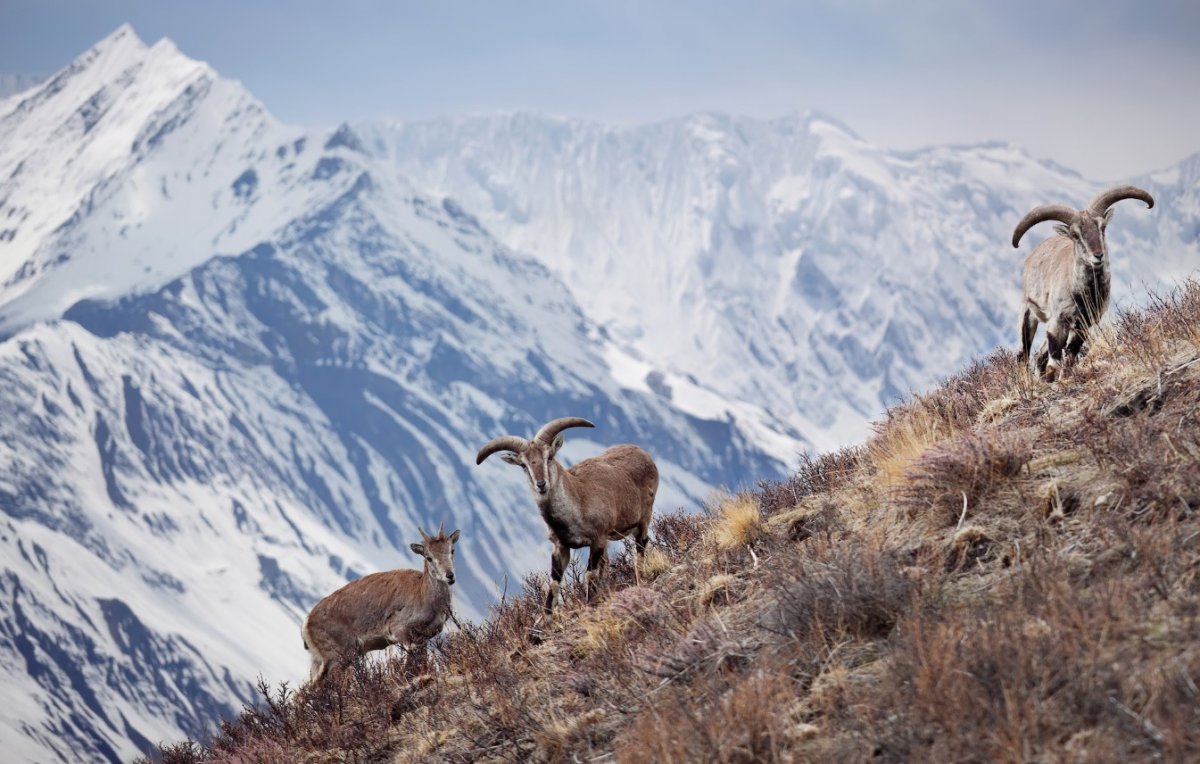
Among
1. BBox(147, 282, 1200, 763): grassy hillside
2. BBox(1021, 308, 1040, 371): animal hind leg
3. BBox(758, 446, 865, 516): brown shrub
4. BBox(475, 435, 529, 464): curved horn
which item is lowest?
BBox(147, 282, 1200, 763): grassy hillside

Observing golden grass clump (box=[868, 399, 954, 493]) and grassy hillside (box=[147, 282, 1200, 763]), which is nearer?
grassy hillside (box=[147, 282, 1200, 763])

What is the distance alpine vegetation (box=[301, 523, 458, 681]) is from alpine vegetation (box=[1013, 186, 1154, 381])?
7.91 meters

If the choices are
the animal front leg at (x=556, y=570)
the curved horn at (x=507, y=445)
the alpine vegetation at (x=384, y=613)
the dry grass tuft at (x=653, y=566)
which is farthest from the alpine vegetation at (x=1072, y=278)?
the alpine vegetation at (x=384, y=613)

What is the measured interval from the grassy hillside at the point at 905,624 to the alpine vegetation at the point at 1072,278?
0.44 metres

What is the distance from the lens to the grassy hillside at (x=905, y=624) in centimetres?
668

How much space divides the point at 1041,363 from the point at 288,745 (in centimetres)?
896

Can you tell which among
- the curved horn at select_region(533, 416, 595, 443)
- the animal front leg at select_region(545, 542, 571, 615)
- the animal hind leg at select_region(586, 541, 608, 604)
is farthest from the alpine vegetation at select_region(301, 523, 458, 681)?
the animal hind leg at select_region(586, 541, 608, 604)

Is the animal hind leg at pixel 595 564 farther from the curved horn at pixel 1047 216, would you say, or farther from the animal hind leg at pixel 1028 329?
the curved horn at pixel 1047 216

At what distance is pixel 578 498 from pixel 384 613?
4057mm

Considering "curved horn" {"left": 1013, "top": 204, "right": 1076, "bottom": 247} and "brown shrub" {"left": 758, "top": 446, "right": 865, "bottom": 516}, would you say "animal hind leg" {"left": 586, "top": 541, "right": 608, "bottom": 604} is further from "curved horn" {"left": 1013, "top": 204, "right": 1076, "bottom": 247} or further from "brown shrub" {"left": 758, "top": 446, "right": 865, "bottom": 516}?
"curved horn" {"left": 1013, "top": 204, "right": 1076, "bottom": 247}

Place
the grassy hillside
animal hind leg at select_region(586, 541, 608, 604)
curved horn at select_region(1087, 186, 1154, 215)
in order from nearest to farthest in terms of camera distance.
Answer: the grassy hillside, animal hind leg at select_region(586, 541, 608, 604), curved horn at select_region(1087, 186, 1154, 215)

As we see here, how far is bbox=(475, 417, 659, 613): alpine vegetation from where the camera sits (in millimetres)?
13656

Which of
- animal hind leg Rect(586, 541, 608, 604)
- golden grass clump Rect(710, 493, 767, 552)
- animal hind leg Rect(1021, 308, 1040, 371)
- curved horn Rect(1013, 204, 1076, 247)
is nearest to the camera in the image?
golden grass clump Rect(710, 493, 767, 552)

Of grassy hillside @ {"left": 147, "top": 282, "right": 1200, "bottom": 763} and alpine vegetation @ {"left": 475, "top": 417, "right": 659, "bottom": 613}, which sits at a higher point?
alpine vegetation @ {"left": 475, "top": 417, "right": 659, "bottom": 613}
